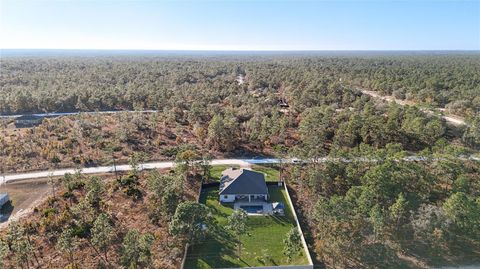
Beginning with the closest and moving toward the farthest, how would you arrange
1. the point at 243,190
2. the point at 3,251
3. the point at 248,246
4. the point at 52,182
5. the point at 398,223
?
the point at 3,251 → the point at 248,246 → the point at 398,223 → the point at 243,190 → the point at 52,182

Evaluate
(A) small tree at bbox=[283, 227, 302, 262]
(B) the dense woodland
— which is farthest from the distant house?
(A) small tree at bbox=[283, 227, 302, 262]

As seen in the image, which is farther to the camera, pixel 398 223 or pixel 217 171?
pixel 217 171

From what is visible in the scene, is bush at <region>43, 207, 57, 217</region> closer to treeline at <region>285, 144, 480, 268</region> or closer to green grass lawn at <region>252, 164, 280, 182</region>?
green grass lawn at <region>252, 164, 280, 182</region>

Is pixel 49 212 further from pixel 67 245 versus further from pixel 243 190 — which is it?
pixel 243 190

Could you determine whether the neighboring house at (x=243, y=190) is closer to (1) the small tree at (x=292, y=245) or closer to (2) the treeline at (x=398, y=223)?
(2) the treeline at (x=398, y=223)

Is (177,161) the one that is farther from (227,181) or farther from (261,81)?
(261,81)

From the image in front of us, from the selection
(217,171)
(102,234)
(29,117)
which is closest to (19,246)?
(102,234)
